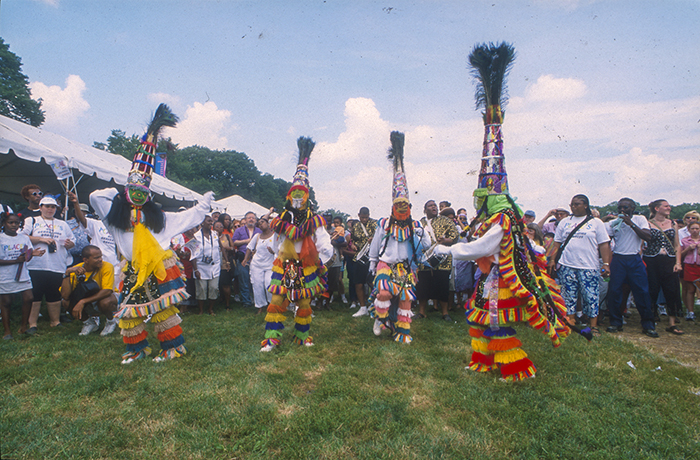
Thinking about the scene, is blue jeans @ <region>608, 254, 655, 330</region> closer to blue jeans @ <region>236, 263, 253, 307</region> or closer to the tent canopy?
blue jeans @ <region>236, 263, 253, 307</region>

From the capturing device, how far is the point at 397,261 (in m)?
5.56

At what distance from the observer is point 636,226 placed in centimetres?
583

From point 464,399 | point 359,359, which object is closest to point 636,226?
point 464,399

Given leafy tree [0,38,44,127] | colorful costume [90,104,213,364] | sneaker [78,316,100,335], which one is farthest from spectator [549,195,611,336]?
leafy tree [0,38,44,127]

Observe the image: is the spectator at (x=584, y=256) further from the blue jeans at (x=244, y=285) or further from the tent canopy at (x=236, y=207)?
the tent canopy at (x=236, y=207)

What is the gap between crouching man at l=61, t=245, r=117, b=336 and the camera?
5418 millimetres

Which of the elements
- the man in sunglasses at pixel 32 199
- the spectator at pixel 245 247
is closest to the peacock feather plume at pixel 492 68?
the spectator at pixel 245 247

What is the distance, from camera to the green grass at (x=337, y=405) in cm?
272

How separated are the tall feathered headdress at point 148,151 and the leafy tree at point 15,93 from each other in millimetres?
26027

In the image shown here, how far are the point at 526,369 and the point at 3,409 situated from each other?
4914 mm

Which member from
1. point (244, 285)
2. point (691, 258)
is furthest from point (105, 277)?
point (691, 258)

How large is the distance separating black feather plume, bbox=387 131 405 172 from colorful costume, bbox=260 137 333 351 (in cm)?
150

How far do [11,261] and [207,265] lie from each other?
2842 mm

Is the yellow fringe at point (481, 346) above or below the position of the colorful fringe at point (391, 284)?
below
